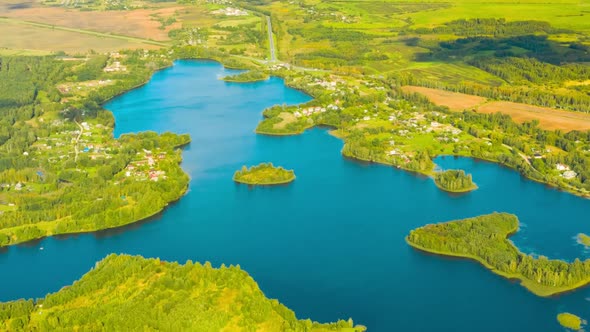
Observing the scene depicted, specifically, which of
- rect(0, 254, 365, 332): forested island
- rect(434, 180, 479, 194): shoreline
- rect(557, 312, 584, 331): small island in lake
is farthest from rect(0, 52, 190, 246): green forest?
rect(557, 312, 584, 331): small island in lake

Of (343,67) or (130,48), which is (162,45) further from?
(343,67)

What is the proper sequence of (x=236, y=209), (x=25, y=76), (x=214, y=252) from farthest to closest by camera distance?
1. (x=25, y=76)
2. (x=236, y=209)
3. (x=214, y=252)

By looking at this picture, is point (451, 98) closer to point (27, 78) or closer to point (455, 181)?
point (455, 181)

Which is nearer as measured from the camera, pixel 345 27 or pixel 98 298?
pixel 98 298

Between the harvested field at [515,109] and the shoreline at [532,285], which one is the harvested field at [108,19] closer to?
the harvested field at [515,109]

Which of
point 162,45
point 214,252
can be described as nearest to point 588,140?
point 214,252

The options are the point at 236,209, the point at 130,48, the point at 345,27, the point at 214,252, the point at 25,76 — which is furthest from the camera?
the point at 345,27

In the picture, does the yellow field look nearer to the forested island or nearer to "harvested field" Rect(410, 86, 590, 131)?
"harvested field" Rect(410, 86, 590, 131)

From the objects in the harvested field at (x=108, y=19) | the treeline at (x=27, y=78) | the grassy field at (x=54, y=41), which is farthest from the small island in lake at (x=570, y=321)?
the harvested field at (x=108, y=19)
